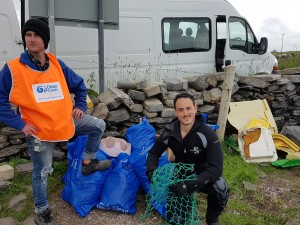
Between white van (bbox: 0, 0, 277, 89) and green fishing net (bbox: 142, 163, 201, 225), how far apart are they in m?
3.53

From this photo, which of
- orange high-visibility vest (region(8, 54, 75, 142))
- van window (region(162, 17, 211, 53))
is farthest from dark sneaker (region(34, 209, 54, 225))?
van window (region(162, 17, 211, 53))

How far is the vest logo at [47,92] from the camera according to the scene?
3004mm

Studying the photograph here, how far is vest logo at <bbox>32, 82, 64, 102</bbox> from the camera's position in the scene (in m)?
3.00

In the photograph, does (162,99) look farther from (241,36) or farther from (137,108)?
(241,36)

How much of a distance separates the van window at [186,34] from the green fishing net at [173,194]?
14.6ft

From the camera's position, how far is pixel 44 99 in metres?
3.04

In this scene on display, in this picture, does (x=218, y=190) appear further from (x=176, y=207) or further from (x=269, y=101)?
(x=269, y=101)

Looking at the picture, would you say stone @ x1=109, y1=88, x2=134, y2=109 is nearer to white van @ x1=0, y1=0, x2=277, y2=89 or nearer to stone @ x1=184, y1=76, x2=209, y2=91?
white van @ x1=0, y1=0, x2=277, y2=89

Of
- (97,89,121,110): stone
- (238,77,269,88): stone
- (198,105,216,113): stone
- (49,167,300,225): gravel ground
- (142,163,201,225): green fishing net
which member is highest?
(238,77,269,88): stone

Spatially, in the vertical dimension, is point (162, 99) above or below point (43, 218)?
above

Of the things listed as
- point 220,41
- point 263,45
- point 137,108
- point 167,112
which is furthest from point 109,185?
point 263,45

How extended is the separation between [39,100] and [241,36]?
6331 mm

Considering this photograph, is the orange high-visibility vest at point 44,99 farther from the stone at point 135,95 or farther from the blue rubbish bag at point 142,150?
the stone at point 135,95

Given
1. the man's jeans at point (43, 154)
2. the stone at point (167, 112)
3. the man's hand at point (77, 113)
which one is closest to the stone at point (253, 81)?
the stone at point (167, 112)
